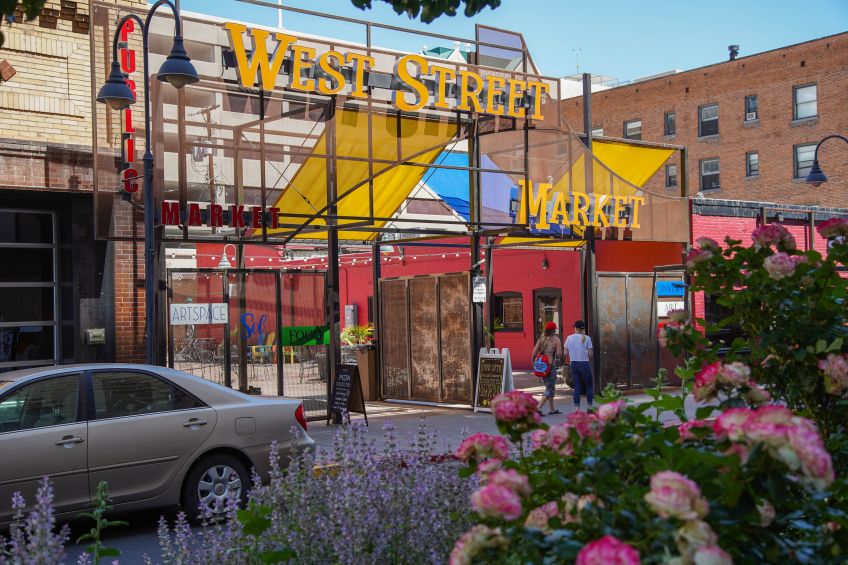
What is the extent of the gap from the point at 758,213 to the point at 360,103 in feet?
40.0

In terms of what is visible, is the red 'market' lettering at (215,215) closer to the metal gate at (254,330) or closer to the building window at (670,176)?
the metal gate at (254,330)

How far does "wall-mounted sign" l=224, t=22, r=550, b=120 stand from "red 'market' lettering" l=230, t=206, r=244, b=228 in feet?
5.92

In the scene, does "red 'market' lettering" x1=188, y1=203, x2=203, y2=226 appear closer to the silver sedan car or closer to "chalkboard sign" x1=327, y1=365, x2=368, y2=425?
"chalkboard sign" x1=327, y1=365, x2=368, y2=425

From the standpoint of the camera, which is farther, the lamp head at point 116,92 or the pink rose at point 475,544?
the lamp head at point 116,92

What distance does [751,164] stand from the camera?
4516cm

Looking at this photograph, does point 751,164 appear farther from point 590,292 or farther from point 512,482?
point 512,482

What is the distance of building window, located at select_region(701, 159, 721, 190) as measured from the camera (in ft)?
153

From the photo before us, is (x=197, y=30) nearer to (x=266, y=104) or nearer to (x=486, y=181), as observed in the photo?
(x=266, y=104)

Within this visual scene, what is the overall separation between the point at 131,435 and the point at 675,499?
6989 mm

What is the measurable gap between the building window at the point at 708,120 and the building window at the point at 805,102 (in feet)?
13.3

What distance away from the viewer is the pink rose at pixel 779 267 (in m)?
4.30

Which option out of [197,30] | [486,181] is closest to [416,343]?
[486,181]

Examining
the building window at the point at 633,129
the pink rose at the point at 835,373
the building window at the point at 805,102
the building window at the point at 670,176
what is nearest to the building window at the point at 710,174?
the building window at the point at 670,176

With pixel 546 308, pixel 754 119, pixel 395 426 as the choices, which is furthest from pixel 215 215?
pixel 754 119
